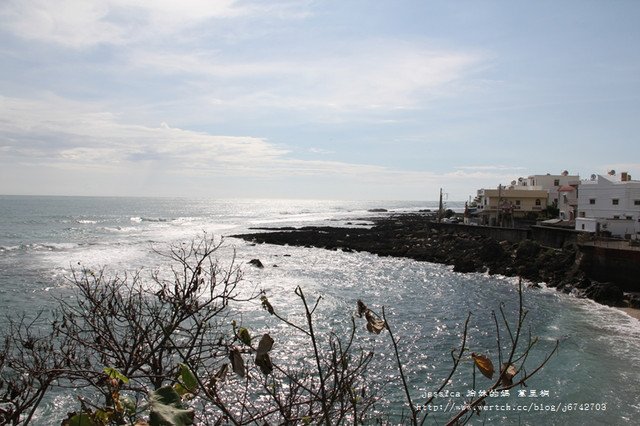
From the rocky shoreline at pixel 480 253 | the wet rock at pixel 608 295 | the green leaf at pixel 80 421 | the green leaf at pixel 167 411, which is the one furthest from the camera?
the rocky shoreline at pixel 480 253

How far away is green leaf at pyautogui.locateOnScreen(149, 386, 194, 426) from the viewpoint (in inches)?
55.1

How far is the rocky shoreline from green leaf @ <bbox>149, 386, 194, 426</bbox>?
22.7 metres

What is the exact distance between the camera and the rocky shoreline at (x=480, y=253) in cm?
2478

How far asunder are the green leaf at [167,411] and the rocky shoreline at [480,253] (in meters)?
22.7

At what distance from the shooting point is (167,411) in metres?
1.44

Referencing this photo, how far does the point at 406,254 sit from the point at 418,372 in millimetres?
27947

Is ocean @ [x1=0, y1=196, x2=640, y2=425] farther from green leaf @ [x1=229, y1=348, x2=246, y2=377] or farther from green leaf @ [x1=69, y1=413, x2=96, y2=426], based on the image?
green leaf @ [x1=69, y1=413, x2=96, y2=426]

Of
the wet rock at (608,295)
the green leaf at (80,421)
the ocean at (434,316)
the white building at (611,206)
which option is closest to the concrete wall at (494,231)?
the white building at (611,206)

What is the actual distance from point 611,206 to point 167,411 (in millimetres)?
38946

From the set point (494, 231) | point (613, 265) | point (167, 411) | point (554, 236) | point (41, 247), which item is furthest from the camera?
point (494, 231)

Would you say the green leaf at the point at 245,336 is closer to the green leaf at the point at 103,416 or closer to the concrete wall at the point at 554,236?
the green leaf at the point at 103,416

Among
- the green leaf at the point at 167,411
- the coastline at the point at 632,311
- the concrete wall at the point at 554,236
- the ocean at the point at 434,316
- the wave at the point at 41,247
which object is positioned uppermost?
the green leaf at the point at 167,411

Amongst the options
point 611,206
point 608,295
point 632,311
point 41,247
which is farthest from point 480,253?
point 41,247

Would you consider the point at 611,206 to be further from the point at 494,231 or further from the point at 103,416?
the point at 103,416
